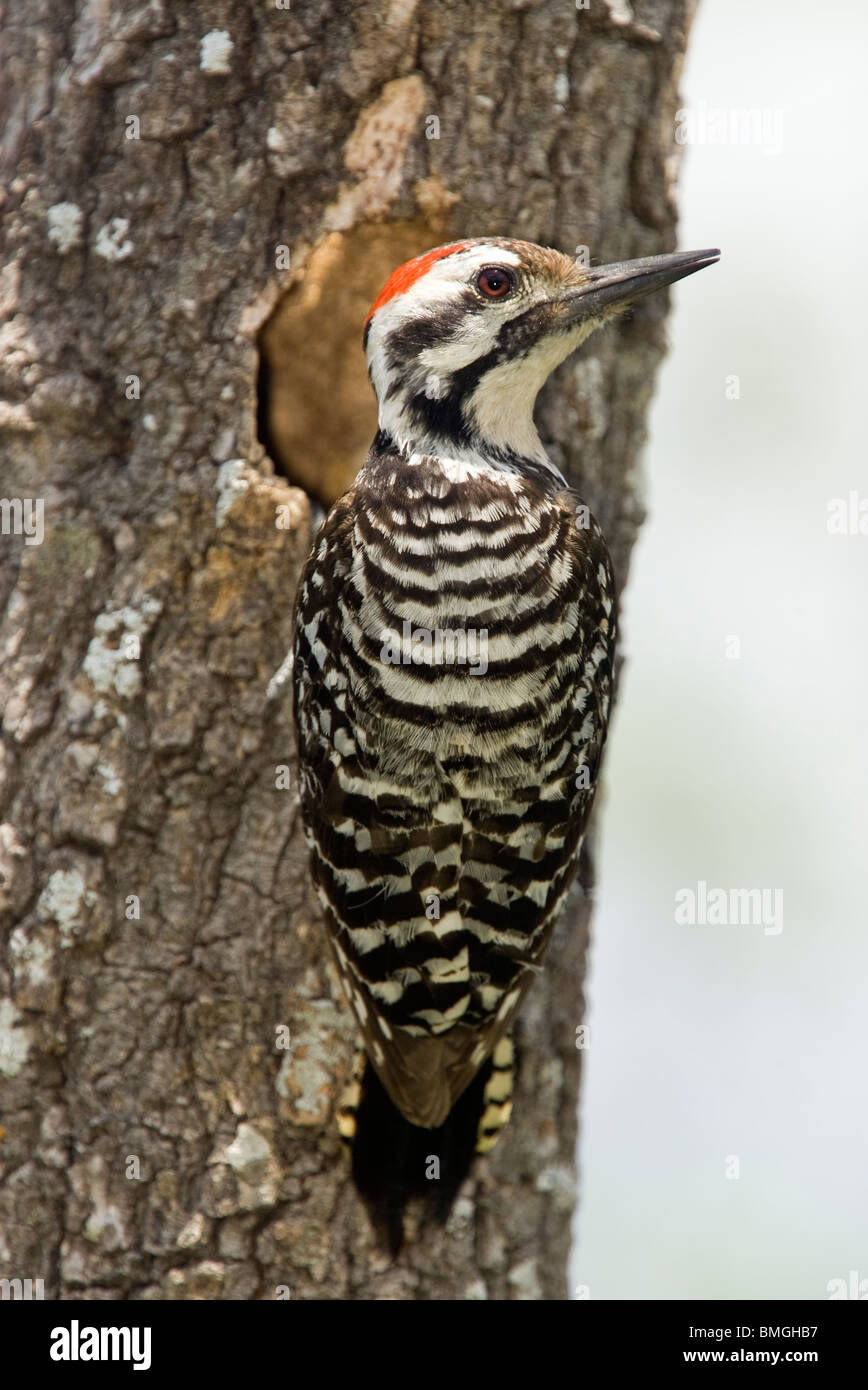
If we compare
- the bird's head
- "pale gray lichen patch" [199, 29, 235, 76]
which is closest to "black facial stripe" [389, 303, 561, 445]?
the bird's head

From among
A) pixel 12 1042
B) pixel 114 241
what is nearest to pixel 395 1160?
pixel 12 1042

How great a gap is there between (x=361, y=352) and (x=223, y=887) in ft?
5.09

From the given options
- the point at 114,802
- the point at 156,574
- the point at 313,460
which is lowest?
the point at 114,802

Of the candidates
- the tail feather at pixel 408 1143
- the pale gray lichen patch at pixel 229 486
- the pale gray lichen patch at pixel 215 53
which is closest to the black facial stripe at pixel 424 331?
the pale gray lichen patch at pixel 229 486

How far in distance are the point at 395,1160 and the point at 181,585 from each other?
163cm

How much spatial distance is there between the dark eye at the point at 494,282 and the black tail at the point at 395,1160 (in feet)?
6.74

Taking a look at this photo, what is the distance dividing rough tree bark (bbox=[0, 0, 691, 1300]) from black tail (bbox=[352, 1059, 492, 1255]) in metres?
0.07

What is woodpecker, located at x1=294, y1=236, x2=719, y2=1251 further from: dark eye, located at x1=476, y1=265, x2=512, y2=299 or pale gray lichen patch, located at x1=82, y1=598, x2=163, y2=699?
pale gray lichen patch, located at x1=82, y1=598, x2=163, y2=699

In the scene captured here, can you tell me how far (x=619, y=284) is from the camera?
135 inches

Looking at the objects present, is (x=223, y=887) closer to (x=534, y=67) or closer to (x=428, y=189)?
(x=428, y=189)

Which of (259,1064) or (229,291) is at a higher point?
(229,291)

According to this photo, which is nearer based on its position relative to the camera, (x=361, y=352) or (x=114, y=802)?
(x=114, y=802)

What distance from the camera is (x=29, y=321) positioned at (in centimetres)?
361
